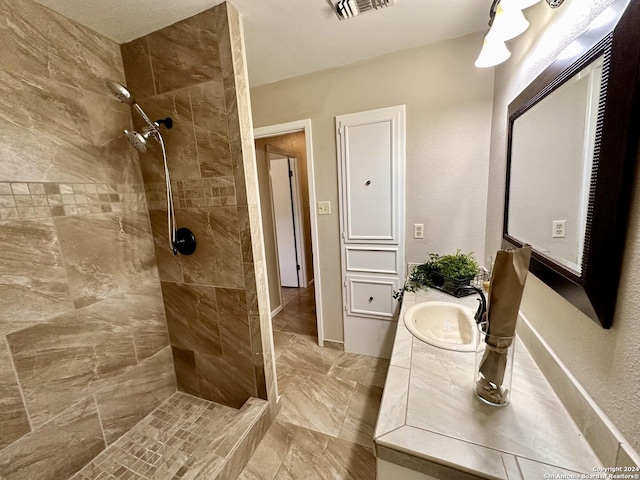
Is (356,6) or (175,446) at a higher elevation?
(356,6)

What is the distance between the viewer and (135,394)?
1420 mm

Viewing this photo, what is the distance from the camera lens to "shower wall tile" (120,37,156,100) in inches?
52.7

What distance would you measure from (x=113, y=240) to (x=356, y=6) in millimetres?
1800

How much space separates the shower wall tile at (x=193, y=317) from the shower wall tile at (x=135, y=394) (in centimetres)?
17

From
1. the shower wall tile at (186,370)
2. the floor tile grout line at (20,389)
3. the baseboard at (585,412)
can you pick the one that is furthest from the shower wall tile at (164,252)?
the baseboard at (585,412)

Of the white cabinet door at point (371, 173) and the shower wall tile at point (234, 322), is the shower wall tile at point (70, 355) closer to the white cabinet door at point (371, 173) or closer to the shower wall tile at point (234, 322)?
the shower wall tile at point (234, 322)

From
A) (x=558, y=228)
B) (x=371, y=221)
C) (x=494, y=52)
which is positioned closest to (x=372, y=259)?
(x=371, y=221)

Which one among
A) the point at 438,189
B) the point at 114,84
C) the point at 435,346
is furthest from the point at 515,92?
the point at 114,84

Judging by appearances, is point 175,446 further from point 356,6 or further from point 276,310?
point 356,6

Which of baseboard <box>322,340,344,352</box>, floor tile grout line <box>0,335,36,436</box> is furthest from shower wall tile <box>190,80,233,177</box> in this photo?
baseboard <box>322,340,344,352</box>

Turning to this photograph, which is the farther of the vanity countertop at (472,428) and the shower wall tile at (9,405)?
the shower wall tile at (9,405)

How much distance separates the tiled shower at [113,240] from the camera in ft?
→ 3.32

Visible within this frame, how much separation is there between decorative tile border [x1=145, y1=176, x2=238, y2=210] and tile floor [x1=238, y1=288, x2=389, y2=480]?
145cm

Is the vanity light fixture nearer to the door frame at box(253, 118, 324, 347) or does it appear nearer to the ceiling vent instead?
the ceiling vent
